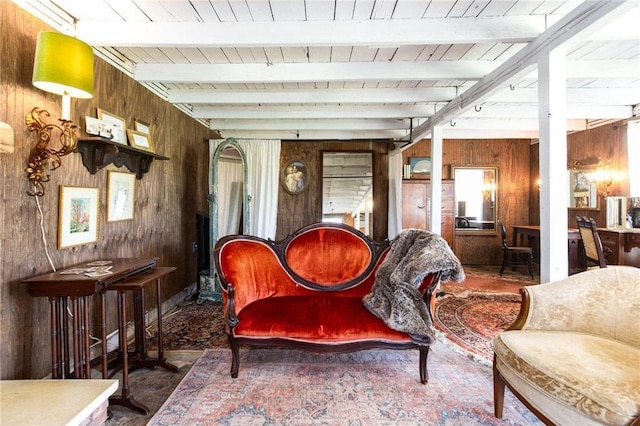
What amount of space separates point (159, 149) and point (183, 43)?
1455 mm

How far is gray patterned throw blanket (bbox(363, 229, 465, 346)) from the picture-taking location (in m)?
1.91

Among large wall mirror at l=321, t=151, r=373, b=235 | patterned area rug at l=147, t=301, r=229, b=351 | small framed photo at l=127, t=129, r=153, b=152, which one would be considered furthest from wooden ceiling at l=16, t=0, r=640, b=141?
patterned area rug at l=147, t=301, r=229, b=351

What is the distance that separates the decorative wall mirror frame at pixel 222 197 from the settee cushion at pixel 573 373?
3.23 metres

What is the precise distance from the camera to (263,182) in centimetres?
448

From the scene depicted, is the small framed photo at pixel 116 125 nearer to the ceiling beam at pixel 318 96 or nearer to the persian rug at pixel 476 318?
the ceiling beam at pixel 318 96

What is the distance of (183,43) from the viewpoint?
207 cm

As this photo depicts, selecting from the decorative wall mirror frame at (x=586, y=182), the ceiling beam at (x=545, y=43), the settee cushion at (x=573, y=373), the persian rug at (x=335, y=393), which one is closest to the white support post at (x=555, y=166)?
the ceiling beam at (x=545, y=43)

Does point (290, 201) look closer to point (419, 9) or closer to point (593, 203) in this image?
point (419, 9)

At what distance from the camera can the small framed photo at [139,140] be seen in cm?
259

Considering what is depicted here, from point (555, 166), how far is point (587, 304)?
0.83 m

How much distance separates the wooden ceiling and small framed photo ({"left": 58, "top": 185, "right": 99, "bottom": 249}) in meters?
1.08

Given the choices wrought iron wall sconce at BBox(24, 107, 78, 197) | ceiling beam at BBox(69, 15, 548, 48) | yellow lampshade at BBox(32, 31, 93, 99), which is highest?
ceiling beam at BBox(69, 15, 548, 48)

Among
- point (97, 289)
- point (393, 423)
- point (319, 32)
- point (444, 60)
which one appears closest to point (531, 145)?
point (444, 60)

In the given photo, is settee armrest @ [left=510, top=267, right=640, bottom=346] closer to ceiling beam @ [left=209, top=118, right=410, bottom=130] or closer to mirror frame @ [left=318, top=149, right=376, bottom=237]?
ceiling beam @ [left=209, top=118, right=410, bottom=130]
